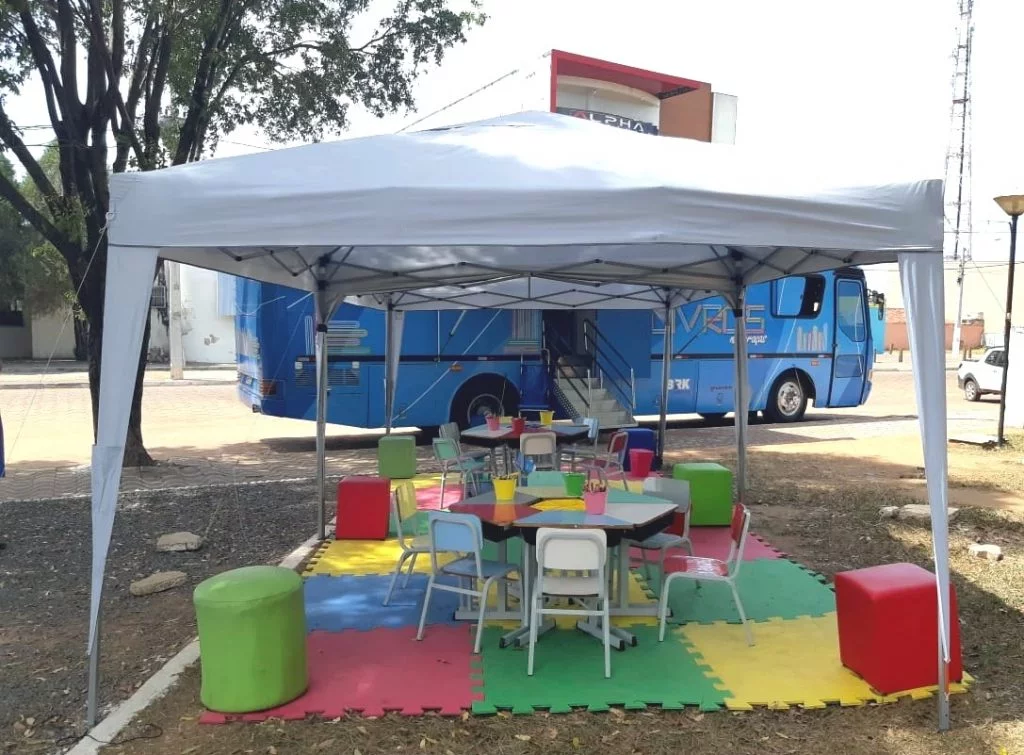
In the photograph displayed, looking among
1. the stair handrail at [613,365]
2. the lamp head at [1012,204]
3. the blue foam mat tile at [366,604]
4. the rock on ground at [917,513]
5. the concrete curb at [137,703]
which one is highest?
the lamp head at [1012,204]

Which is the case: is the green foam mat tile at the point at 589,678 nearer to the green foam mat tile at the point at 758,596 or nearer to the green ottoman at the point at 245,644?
the green foam mat tile at the point at 758,596

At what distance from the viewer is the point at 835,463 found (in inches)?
420

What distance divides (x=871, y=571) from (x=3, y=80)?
9765mm

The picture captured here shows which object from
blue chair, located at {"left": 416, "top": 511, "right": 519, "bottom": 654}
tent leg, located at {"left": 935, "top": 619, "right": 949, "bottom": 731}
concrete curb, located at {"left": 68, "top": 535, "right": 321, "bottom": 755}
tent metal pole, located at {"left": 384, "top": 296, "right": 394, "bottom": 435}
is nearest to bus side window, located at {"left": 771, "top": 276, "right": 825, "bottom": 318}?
tent metal pole, located at {"left": 384, "top": 296, "right": 394, "bottom": 435}

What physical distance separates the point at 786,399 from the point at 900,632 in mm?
11319

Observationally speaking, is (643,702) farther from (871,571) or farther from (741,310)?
(741,310)

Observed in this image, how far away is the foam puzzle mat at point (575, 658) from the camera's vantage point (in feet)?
12.9

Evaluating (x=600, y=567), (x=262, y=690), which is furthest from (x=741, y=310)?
(x=262, y=690)

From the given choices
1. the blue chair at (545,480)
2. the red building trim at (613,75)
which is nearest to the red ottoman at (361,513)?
the blue chair at (545,480)

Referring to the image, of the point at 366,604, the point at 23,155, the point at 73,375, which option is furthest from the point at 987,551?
the point at 73,375

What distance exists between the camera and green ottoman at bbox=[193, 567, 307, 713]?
3779 millimetres

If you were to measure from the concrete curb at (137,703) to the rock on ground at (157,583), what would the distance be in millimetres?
1158

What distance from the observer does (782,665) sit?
435 centimetres

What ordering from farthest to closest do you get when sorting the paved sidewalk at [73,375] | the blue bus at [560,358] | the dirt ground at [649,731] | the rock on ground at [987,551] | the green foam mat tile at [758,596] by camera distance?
the paved sidewalk at [73,375], the blue bus at [560,358], the rock on ground at [987,551], the green foam mat tile at [758,596], the dirt ground at [649,731]
